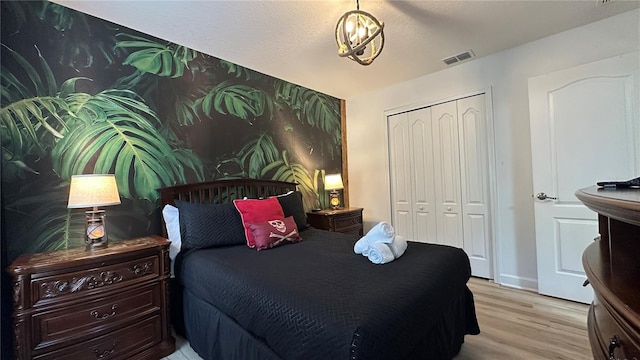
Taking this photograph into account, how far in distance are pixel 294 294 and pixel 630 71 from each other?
3.24m

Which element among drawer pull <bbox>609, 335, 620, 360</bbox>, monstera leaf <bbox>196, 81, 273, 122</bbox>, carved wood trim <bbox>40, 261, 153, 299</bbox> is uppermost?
monstera leaf <bbox>196, 81, 273, 122</bbox>

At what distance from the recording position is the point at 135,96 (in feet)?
7.93

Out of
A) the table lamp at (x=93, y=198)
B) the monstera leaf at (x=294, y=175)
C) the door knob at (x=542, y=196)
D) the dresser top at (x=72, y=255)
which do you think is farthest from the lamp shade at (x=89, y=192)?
the door knob at (x=542, y=196)

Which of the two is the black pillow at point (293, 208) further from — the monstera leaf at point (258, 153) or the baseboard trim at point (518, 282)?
the baseboard trim at point (518, 282)

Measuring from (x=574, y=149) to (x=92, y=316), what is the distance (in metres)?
4.05

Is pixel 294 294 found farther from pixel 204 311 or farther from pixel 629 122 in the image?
pixel 629 122

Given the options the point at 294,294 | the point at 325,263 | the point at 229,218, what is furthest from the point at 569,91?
the point at 229,218

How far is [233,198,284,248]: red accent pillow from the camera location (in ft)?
7.75

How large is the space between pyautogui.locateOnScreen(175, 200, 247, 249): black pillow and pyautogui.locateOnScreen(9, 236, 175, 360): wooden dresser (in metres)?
0.21

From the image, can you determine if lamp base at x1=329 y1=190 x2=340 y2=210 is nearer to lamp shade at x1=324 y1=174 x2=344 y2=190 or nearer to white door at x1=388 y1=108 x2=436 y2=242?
lamp shade at x1=324 y1=174 x2=344 y2=190

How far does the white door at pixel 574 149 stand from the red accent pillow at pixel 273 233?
8.12ft

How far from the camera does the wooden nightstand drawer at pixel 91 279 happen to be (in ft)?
5.11

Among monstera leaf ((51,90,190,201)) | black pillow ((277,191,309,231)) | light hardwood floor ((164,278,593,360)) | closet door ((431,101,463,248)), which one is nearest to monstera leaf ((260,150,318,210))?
black pillow ((277,191,309,231))

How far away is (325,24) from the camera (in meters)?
2.41
